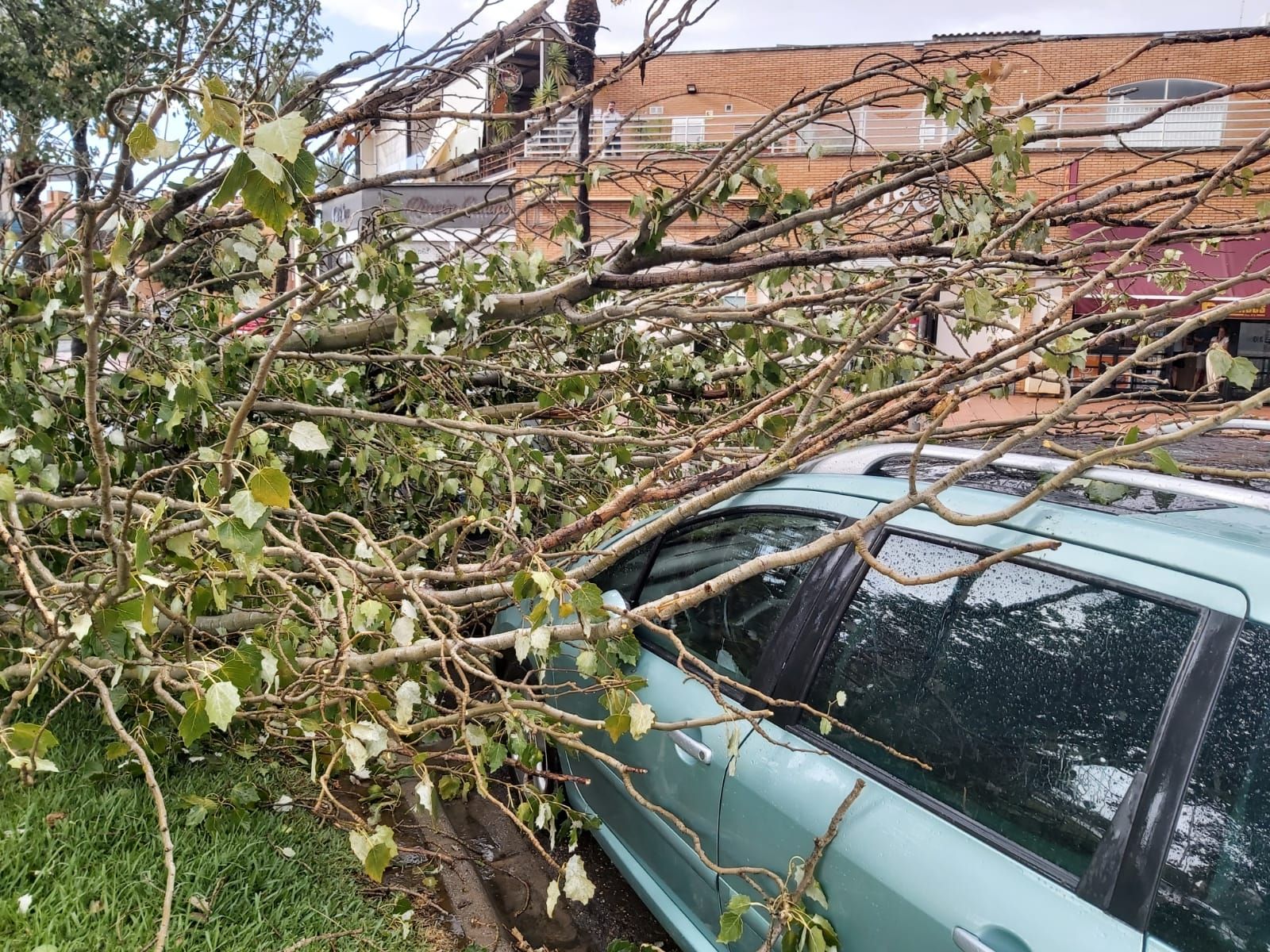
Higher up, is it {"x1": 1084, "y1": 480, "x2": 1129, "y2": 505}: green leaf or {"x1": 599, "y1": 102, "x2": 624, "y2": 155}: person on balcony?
{"x1": 599, "y1": 102, "x2": 624, "y2": 155}: person on balcony

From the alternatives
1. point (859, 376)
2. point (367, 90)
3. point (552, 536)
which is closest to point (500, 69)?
point (367, 90)

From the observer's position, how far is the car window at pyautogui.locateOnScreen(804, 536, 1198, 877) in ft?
5.18

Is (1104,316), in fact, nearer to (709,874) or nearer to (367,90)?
(709,874)

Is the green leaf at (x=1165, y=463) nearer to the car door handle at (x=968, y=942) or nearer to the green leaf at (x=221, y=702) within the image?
the car door handle at (x=968, y=942)

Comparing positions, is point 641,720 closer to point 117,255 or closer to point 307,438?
point 307,438

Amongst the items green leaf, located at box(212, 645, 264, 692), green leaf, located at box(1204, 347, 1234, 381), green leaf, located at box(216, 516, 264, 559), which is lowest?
green leaf, located at box(212, 645, 264, 692)

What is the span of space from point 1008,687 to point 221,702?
1635 mm

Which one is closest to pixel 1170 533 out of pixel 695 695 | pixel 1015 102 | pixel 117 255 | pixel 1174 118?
pixel 695 695

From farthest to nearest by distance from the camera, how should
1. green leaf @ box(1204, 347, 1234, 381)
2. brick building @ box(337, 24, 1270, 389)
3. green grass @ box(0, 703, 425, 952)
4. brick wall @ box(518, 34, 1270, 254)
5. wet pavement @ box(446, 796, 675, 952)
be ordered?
brick wall @ box(518, 34, 1270, 254)
brick building @ box(337, 24, 1270, 389)
wet pavement @ box(446, 796, 675, 952)
green grass @ box(0, 703, 425, 952)
green leaf @ box(1204, 347, 1234, 381)

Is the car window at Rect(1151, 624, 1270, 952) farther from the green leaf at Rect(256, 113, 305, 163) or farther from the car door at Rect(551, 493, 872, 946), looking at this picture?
the green leaf at Rect(256, 113, 305, 163)

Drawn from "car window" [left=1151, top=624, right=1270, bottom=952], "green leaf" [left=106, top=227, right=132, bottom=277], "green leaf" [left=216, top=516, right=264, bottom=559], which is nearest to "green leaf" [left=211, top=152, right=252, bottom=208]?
A: "green leaf" [left=216, top=516, right=264, bottom=559]

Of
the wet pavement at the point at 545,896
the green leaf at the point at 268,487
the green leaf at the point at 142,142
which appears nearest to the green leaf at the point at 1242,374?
the green leaf at the point at 268,487

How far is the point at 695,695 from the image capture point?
2.56 metres

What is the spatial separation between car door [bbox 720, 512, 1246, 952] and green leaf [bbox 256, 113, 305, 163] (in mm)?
1497
